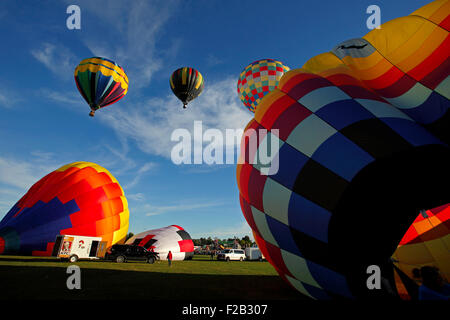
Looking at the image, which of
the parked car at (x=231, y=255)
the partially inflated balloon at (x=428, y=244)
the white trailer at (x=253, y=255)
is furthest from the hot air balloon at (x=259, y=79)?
the white trailer at (x=253, y=255)

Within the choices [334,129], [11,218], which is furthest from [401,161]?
A: [11,218]

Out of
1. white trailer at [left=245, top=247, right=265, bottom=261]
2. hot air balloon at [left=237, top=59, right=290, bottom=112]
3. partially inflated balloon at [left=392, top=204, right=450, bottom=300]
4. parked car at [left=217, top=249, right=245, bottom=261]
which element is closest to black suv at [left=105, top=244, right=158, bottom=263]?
parked car at [left=217, top=249, right=245, bottom=261]

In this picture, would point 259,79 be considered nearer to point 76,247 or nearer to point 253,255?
point 76,247

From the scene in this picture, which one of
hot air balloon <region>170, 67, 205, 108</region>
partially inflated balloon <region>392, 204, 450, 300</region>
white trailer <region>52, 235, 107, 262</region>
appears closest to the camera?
partially inflated balloon <region>392, 204, 450, 300</region>

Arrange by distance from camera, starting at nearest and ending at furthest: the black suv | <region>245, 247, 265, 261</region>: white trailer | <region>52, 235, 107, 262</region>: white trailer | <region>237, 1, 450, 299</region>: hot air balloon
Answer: <region>237, 1, 450, 299</region>: hot air balloon → <region>52, 235, 107, 262</region>: white trailer → the black suv → <region>245, 247, 265, 261</region>: white trailer

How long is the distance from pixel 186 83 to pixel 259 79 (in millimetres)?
7815

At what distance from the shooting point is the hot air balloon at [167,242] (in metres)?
21.0

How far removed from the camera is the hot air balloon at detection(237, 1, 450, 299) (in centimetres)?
410

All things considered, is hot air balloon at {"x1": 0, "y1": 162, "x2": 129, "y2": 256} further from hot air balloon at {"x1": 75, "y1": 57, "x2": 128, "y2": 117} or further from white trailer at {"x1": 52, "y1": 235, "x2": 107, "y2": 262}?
hot air balloon at {"x1": 75, "y1": 57, "x2": 128, "y2": 117}

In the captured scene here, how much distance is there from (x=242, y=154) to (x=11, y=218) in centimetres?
1601

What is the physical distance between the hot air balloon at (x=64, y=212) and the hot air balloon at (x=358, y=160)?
542 inches

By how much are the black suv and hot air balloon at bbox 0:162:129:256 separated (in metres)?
0.57

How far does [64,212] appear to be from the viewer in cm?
1520
